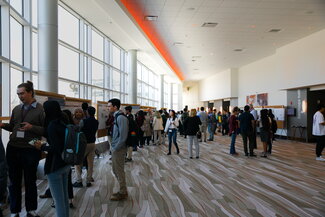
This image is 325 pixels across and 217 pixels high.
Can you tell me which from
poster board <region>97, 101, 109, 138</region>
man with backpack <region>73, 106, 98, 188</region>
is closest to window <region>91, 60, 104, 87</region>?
poster board <region>97, 101, 109, 138</region>

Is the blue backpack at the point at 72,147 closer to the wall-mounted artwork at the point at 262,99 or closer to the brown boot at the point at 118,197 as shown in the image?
the brown boot at the point at 118,197

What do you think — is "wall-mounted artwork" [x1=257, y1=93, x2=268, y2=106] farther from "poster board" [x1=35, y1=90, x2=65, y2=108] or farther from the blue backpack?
the blue backpack

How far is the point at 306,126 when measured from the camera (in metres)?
14.6

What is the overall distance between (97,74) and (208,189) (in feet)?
27.6

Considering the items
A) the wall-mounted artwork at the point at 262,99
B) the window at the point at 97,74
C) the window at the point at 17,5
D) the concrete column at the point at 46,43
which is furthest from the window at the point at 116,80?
the wall-mounted artwork at the point at 262,99

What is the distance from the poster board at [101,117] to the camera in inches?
368

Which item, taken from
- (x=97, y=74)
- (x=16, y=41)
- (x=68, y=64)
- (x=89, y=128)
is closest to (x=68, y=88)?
(x=68, y=64)

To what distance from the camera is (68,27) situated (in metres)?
9.85

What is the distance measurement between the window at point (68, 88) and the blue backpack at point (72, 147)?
679cm

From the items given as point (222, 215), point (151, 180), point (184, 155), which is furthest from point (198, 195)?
point (184, 155)

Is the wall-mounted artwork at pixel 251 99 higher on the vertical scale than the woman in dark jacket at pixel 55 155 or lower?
higher

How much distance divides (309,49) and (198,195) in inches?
446

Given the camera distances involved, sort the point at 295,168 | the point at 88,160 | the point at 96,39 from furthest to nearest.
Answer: the point at 96,39 → the point at 295,168 → the point at 88,160

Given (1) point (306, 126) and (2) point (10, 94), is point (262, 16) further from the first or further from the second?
(2) point (10, 94)
